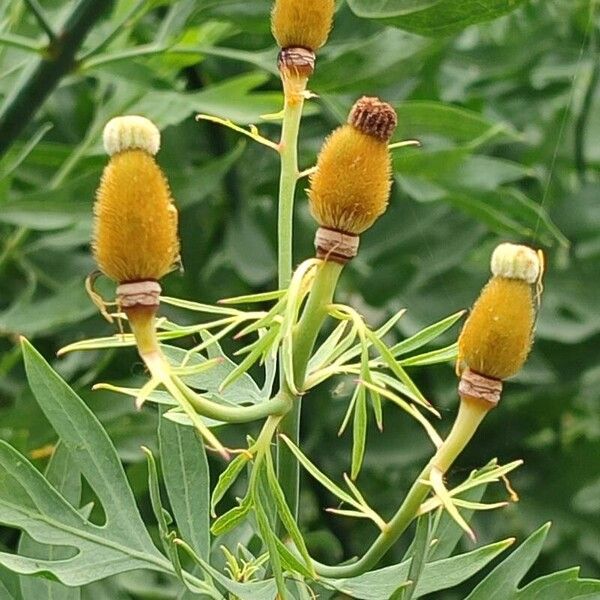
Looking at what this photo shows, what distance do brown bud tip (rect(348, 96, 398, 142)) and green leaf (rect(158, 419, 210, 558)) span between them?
0.19 meters

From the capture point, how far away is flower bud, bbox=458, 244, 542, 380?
1.60 ft

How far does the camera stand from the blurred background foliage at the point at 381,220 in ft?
3.41

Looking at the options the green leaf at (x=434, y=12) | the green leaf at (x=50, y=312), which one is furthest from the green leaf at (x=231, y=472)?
the green leaf at (x=50, y=312)

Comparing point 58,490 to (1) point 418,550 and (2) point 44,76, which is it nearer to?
(1) point 418,550

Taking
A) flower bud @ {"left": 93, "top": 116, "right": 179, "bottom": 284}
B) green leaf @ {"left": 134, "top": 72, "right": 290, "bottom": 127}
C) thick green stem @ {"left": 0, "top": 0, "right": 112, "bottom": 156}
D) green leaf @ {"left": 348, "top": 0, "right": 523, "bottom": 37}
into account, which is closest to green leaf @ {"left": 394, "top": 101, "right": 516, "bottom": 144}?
green leaf @ {"left": 134, "top": 72, "right": 290, "bottom": 127}

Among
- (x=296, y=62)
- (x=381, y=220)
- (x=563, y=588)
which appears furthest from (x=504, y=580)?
(x=381, y=220)

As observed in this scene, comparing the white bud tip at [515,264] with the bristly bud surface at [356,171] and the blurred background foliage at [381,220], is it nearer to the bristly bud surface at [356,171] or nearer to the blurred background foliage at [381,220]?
the bristly bud surface at [356,171]

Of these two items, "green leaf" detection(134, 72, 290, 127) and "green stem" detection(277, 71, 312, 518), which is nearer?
"green stem" detection(277, 71, 312, 518)

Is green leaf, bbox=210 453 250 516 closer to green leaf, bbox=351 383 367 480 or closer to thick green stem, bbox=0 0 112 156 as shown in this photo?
green leaf, bbox=351 383 367 480

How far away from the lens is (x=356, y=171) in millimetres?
468

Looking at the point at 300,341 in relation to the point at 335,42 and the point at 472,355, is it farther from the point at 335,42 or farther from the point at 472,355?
the point at 335,42

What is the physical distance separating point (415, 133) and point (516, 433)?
440mm

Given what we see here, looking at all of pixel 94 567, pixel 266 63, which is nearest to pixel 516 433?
pixel 266 63

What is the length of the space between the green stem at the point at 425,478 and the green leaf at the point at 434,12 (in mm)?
216
